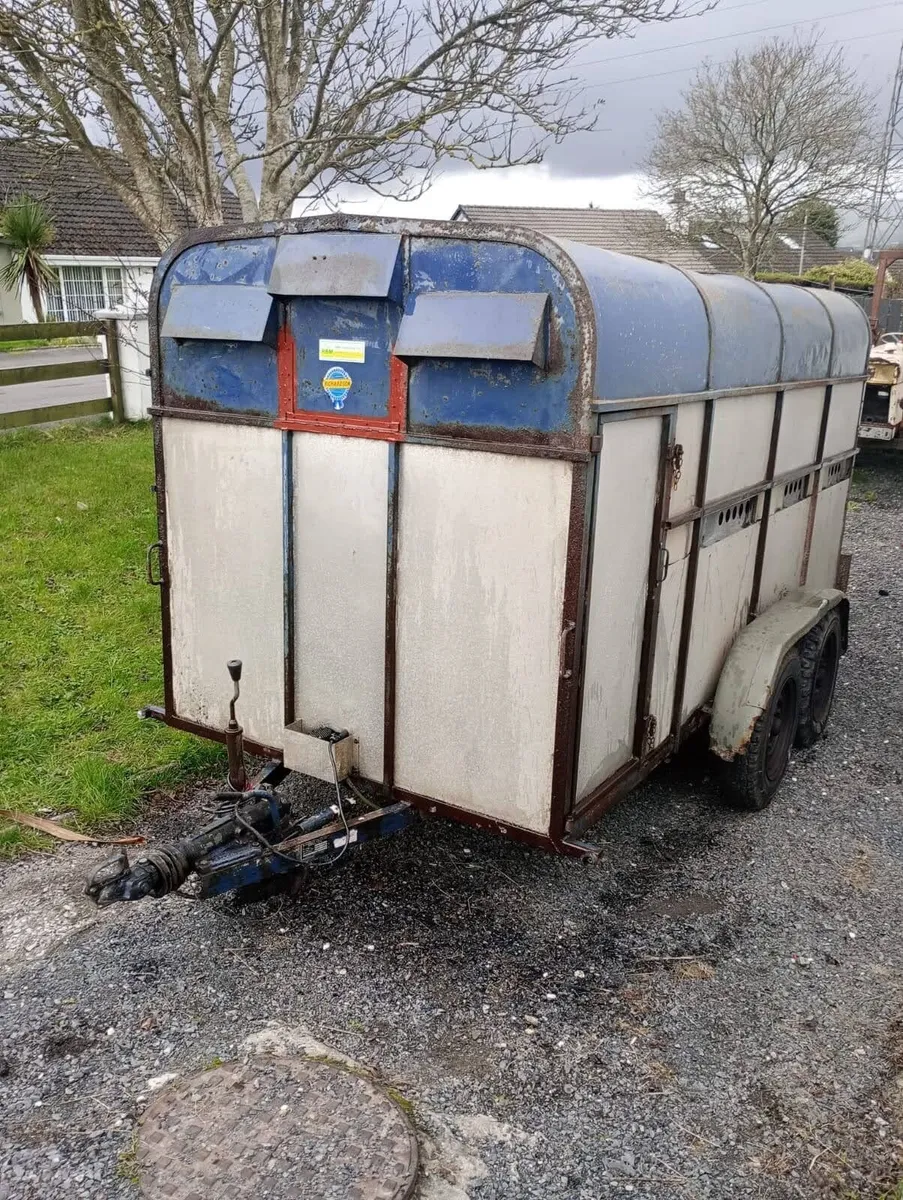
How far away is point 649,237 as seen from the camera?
34.0 metres

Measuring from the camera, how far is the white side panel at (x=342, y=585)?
3.88 metres

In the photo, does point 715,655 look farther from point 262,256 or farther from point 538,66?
point 538,66

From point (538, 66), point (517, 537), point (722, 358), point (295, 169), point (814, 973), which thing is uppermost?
point (538, 66)

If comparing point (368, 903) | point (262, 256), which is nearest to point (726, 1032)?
point (368, 903)

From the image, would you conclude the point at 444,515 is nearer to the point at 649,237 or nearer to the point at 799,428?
the point at 799,428

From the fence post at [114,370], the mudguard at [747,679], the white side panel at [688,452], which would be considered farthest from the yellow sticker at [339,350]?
the fence post at [114,370]

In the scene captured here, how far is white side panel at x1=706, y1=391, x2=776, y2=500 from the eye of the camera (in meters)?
4.42

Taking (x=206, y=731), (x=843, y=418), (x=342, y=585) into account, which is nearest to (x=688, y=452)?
(x=342, y=585)

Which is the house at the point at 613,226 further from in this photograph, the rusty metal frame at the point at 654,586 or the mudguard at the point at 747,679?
the rusty metal frame at the point at 654,586

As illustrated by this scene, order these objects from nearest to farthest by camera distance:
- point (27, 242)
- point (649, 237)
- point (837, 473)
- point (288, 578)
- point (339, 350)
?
point (339, 350) < point (288, 578) < point (837, 473) < point (27, 242) < point (649, 237)

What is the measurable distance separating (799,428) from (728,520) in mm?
1123

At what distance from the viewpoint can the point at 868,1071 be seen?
3.38 metres

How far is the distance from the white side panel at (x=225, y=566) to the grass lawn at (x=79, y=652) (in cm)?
91

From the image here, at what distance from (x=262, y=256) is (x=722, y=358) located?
6.72 ft
